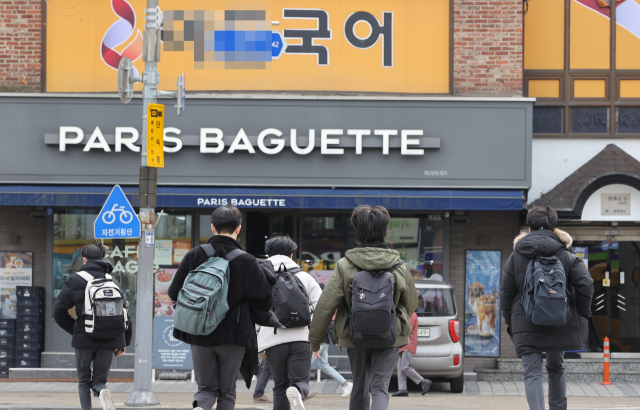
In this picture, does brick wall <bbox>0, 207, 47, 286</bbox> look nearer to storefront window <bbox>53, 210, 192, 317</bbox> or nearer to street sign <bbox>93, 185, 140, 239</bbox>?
storefront window <bbox>53, 210, 192, 317</bbox>

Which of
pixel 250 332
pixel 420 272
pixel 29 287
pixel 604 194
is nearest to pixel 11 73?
pixel 29 287

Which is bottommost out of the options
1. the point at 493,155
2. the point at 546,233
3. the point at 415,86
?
the point at 546,233

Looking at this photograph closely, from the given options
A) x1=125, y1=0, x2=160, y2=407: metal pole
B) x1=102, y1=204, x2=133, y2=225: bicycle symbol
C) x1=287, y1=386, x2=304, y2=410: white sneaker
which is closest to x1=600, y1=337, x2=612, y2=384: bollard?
x1=125, y1=0, x2=160, y2=407: metal pole

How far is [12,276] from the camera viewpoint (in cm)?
1241

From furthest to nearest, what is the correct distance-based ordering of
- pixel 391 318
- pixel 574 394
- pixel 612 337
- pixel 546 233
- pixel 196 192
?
1. pixel 612 337
2. pixel 196 192
3. pixel 574 394
4. pixel 546 233
5. pixel 391 318

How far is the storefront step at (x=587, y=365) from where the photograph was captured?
1176cm

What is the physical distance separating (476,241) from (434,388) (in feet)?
8.67

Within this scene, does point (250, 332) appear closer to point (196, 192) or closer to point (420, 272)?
point (196, 192)

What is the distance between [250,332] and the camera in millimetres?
5414

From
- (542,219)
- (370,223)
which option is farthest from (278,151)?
(370,223)

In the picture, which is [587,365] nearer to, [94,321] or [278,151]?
[278,151]

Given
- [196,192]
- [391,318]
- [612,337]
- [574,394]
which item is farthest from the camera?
[612,337]

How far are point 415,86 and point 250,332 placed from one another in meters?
7.71

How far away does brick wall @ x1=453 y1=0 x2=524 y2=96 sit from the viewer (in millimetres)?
12078
